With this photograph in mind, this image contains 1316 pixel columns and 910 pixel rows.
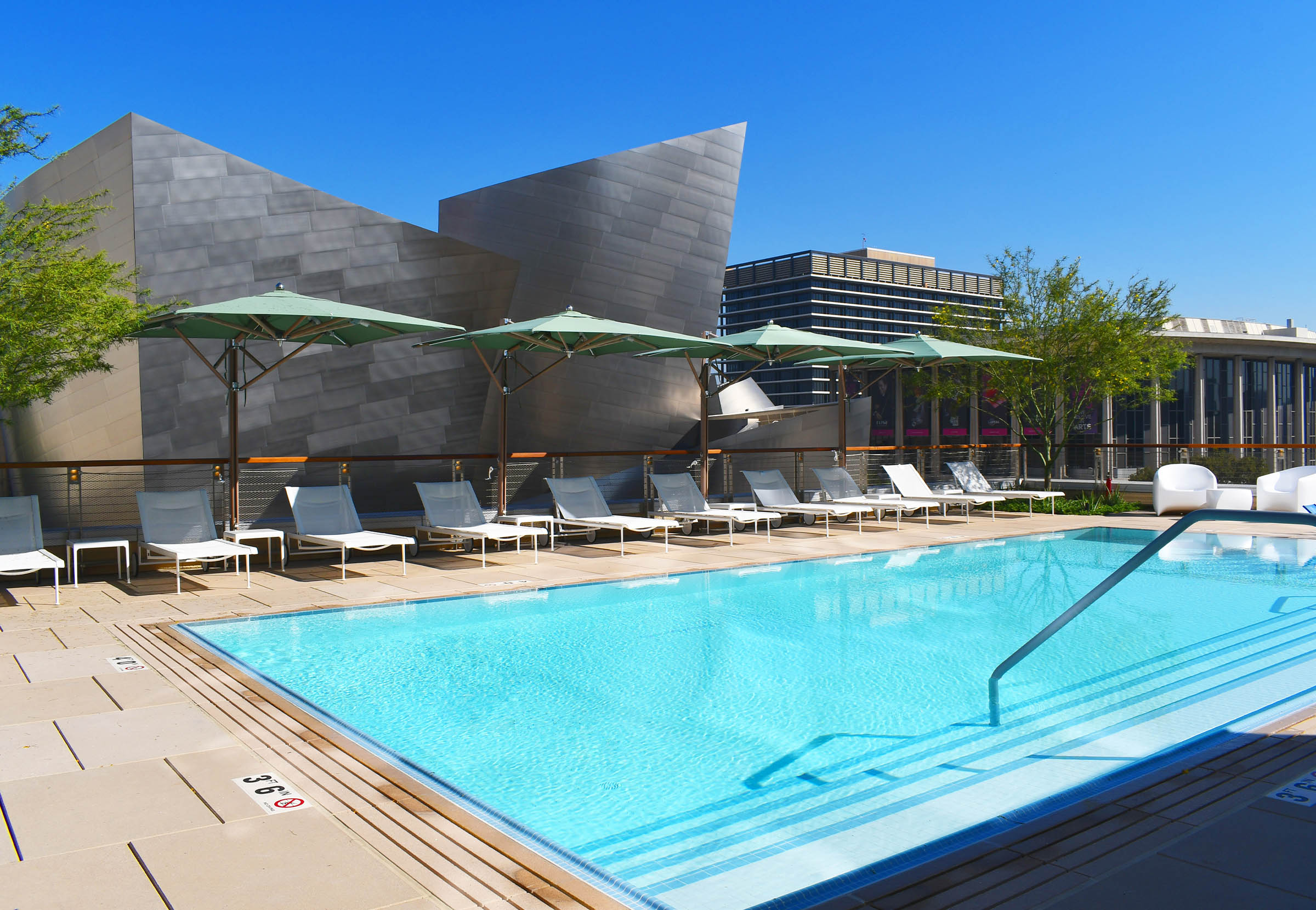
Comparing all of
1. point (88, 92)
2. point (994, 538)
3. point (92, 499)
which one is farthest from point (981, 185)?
point (92, 499)

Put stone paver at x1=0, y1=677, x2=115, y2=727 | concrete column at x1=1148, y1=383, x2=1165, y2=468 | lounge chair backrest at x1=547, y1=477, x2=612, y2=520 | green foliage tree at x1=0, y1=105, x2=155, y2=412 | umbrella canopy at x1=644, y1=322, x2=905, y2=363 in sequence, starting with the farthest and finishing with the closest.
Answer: concrete column at x1=1148, y1=383, x2=1165, y2=468
umbrella canopy at x1=644, y1=322, x2=905, y2=363
lounge chair backrest at x1=547, y1=477, x2=612, y2=520
green foliage tree at x1=0, y1=105, x2=155, y2=412
stone paver at x1=0, y1=677, x2=115, y2=727

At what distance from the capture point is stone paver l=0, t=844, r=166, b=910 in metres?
2.22

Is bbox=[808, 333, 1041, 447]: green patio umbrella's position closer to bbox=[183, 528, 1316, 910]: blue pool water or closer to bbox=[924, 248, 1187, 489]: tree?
bbox=[924, 248, 1187, 489]: tree

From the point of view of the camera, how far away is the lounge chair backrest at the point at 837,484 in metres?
13.4

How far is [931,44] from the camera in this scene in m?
16.3

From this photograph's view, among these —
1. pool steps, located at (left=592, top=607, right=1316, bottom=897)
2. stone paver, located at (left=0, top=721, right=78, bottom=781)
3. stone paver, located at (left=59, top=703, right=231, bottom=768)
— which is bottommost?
pool steps, located at (left=592, top=607, right=1316, bottom=897)

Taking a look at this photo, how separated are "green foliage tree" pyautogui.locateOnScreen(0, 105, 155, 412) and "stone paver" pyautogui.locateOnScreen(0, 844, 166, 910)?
6331 millimetres

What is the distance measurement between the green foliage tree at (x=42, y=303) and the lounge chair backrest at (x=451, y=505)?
340 centimetres

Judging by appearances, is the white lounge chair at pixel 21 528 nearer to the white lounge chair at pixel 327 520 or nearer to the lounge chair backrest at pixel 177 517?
the lounge chair backrest at pixel 177 517

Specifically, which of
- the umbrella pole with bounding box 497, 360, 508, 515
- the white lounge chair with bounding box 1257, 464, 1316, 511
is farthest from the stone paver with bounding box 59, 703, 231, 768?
the white lounge chair with bounding box 1257, 464, 1316, 511

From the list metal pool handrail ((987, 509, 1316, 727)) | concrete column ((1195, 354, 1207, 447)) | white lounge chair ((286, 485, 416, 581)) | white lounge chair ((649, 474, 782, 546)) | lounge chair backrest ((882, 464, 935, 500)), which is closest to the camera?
metal pool handrail ((987, 509, 1316, 727))

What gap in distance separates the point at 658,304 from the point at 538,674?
12476mm

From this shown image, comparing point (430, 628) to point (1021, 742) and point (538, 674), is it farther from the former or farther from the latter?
point (1021, 742)

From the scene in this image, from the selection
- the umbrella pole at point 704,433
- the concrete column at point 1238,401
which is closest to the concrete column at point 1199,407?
the concrete column at point 1238,401
